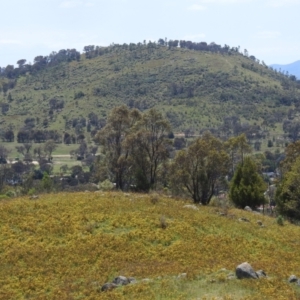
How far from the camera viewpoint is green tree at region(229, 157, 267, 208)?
134 ft

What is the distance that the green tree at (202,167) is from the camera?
1510 inches

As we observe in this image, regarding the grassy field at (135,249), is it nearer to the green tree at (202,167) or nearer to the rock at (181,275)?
the rock at (181,275)

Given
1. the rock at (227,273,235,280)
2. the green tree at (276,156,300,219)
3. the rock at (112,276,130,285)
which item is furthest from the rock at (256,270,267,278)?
the green tree at (276,156,300,219)

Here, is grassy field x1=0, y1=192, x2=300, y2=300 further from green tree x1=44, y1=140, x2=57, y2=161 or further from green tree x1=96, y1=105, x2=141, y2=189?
green tree x1=44, y1=140, x2=57, y2=161

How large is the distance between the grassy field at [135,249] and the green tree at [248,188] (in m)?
10.7

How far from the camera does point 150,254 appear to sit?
69.4 ft

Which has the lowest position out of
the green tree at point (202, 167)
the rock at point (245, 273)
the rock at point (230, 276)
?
the rock at point (230, 276)

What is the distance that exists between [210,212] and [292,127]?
161 meters

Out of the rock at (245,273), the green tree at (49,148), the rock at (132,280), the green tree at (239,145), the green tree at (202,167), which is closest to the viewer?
the rock at (245,273)

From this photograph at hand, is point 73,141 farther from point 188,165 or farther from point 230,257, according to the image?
point 230,257

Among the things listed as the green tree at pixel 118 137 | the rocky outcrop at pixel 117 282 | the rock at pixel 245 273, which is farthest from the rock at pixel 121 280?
the green tree at pixel 118 137

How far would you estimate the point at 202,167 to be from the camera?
39125 mm

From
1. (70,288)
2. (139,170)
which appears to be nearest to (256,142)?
(139,170)

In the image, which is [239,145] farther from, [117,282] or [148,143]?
[117,282]
